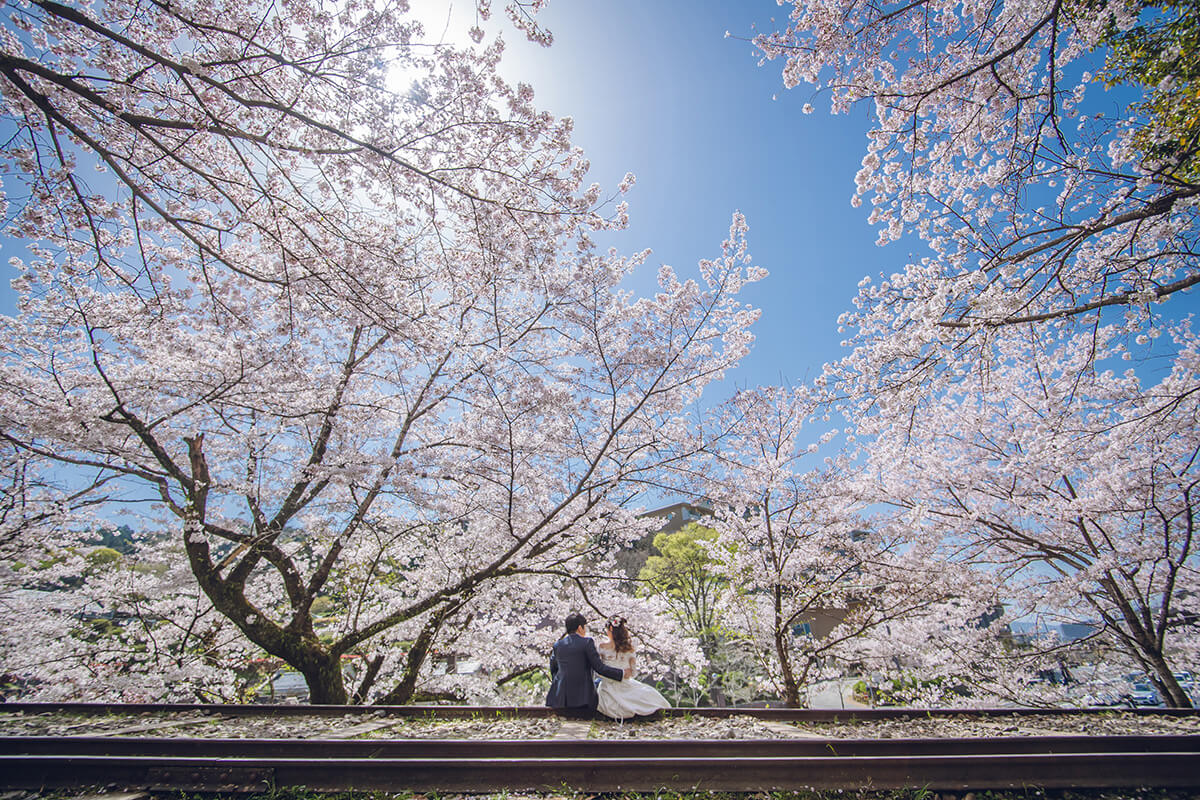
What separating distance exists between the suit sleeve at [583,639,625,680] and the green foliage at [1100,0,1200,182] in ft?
23.5

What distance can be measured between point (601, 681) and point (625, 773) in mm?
2272

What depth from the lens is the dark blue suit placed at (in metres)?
4.85

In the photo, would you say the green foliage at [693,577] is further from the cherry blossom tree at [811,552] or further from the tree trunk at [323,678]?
the tree trunk at [323,678]

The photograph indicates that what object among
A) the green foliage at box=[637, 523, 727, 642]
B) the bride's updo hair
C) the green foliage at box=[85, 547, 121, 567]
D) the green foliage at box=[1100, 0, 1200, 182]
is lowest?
the green foliage at box=[637, 523, 727, 642]

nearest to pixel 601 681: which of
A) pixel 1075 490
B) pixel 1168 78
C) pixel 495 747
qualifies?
pixel 495 747

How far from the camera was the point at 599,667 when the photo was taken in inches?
187

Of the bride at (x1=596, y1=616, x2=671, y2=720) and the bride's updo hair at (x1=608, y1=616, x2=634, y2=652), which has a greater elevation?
the bride's updo hair at (x1=608, y1=616, x2=634, y2=652)

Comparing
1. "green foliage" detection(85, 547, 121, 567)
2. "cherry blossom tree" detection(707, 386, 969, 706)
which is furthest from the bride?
"green foliage" detection(85, 547, 121, 567)

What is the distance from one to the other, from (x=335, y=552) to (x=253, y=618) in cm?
139

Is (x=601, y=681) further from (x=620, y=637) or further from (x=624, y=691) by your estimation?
(x=620, y=637)

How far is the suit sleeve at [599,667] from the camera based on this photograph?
4699 mm

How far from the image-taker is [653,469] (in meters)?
7.37

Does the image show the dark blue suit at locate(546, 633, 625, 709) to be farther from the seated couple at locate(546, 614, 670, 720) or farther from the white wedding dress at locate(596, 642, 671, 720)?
the white wedding dress at locate(596, 642, 671, 720)

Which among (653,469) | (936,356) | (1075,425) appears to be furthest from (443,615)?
(1075,425)
